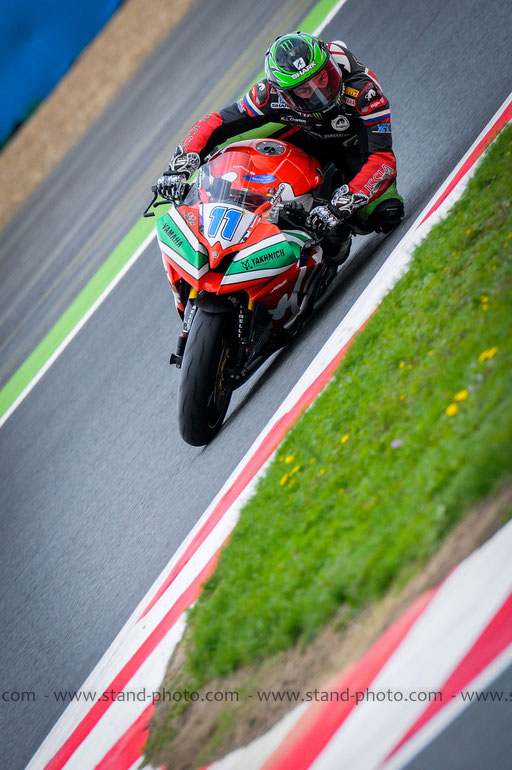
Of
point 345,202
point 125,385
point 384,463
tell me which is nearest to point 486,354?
point 384,463

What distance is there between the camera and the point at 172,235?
5902 millimetres

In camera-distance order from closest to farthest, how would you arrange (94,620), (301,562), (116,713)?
(301,562)
(116,713)
(94,620)

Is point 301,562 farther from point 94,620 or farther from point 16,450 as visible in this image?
point 16,450

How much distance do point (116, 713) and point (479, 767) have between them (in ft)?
7.66

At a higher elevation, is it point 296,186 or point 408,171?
point 408,171

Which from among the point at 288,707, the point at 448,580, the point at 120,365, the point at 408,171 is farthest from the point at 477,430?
the point at 120,365

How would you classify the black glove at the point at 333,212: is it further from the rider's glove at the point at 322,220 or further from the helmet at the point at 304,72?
the helmet at the point at 304,72

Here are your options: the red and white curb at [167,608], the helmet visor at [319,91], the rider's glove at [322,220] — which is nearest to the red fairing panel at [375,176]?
the rider's glove at [322,220]

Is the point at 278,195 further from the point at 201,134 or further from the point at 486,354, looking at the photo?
the point at 486,354

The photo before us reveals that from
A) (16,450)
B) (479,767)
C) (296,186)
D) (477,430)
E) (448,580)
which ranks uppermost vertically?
(296,186)

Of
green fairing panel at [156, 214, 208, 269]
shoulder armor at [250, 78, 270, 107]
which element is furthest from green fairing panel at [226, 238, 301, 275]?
shoulder armor at [250, 78, 270, 107]

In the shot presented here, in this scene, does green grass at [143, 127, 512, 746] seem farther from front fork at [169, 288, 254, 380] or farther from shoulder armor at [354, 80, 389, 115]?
shoulder armor at [354, 80, 389, 115]

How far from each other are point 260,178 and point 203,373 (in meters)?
1.41

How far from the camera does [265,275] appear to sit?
5.74 meters
